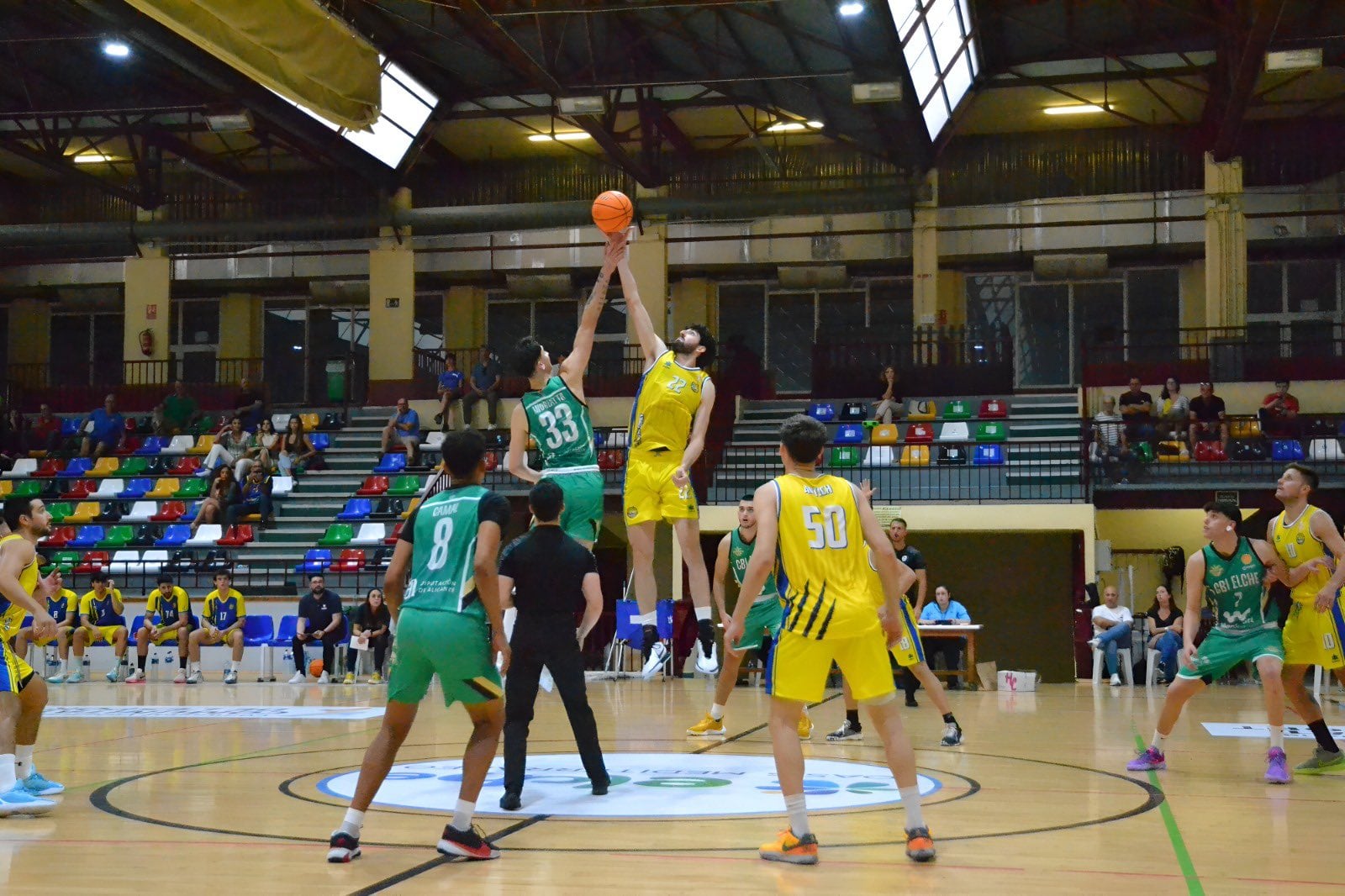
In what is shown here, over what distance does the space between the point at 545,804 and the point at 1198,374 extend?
21.2 m

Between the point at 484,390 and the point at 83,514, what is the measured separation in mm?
7457

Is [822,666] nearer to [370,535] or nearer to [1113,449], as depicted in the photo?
[1113,449]

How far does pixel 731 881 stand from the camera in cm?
507

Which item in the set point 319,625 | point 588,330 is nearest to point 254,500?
point 319,625

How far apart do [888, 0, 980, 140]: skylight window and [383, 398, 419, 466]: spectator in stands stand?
9.78m

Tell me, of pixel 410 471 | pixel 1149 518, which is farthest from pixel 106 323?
pixel 1149 518

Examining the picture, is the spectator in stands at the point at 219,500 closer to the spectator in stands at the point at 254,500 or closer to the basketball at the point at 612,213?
the spectator in stands at the point at 254,500

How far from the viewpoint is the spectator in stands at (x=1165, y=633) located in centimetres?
1797

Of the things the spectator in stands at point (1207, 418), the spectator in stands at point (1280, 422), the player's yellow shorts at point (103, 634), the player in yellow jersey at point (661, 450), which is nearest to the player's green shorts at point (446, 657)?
the player in yellow jersey at point (661, 450)

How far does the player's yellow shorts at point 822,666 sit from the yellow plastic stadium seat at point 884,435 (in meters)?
18.1

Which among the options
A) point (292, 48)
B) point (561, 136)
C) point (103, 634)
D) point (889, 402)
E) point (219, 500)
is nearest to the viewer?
point (292, 48)

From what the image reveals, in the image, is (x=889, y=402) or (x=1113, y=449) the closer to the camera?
(x=1113, y=449)

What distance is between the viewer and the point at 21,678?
7176 millimetres

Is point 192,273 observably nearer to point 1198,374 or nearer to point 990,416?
point 990,416
